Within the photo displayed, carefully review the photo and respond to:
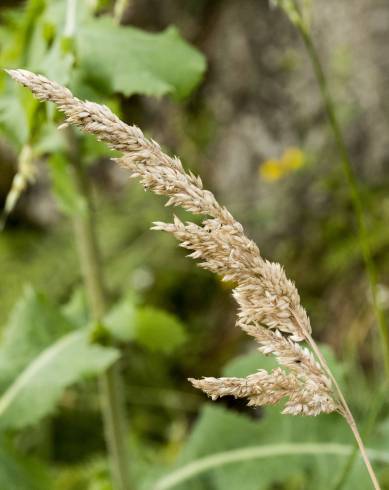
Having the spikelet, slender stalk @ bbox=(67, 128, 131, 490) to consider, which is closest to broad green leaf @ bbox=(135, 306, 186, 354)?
slender stalk @ bbox=(67, 128, 131, 490)

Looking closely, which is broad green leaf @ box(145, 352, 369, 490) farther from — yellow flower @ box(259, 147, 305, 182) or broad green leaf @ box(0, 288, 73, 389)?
yellow flower @ box(259, 147, 305, 182)

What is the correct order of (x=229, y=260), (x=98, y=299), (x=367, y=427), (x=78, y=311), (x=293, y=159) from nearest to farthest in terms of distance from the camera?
(x=229, y=260)
(x=367, y=427)
(x=98, y=299)
(x=78, y=311)
(x=293, y=159)

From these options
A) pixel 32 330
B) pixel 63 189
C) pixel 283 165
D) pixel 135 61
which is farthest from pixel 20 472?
pixel 283 165

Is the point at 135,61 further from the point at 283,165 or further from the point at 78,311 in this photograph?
the point at 283,165

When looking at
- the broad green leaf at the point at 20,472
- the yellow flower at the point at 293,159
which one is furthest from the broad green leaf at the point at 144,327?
the yellow flower at the point at 293,159

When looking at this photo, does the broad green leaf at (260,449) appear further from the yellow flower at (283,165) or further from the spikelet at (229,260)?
the yellow flower at (283,165)

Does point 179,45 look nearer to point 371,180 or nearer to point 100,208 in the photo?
point 371,180
